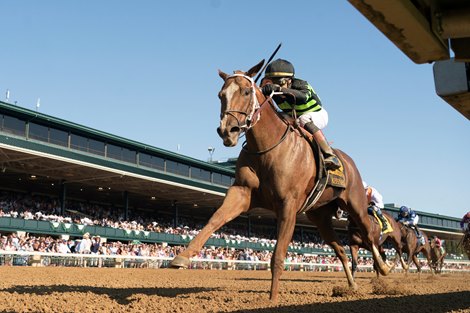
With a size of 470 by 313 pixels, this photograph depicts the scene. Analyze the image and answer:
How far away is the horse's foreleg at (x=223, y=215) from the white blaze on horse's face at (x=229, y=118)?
0.76 m

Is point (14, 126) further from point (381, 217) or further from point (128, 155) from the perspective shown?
point (381, 217)

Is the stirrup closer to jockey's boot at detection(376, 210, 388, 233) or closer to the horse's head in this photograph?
the horse's head

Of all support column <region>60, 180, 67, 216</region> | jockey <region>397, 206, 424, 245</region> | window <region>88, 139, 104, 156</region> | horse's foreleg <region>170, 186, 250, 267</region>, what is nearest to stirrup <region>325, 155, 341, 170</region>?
horse's foreleg <region>170, 186, 250, 267</region>

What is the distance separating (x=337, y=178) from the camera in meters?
7.54

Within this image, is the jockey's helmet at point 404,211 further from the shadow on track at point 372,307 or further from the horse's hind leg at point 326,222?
the shadow on track at point 372,307

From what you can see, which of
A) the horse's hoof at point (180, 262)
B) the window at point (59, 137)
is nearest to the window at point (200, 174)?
the window at point (59, 137)

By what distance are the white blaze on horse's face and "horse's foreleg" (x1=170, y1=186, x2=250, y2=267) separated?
76 centimetres

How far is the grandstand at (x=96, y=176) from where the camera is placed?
98.2 feet

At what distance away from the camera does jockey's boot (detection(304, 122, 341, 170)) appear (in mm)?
7133

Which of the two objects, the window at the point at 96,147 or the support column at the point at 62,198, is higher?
the window at the point at 96,147

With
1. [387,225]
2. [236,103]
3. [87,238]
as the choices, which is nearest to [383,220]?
[387,225]

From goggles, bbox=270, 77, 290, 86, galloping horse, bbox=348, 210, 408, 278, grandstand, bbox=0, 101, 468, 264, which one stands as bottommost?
galloping horse, bbox=348, 210, 408, 278

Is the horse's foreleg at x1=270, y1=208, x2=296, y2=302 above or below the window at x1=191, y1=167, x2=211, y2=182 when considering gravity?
below

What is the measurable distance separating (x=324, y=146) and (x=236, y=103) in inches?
75.1
